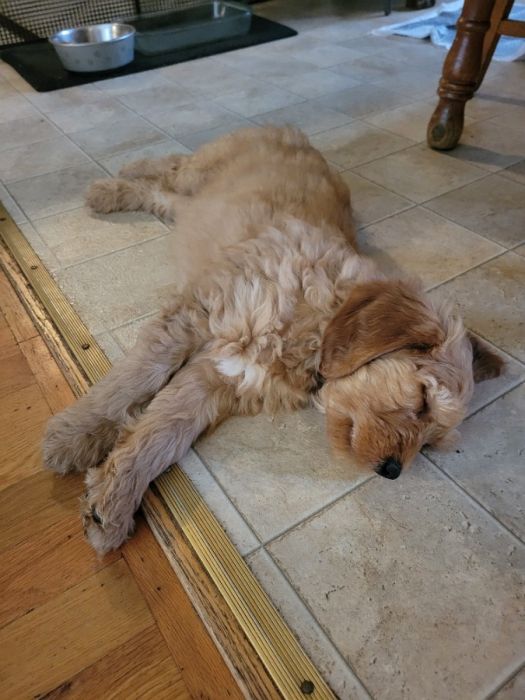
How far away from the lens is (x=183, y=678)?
1.13 m

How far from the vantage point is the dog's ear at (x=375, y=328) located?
4.42ft

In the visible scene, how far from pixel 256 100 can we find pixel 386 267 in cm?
199

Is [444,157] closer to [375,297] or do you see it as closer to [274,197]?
[274,197]

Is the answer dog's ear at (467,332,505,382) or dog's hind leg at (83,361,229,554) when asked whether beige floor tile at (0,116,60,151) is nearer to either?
dog's hind leg at (83,361,229,554)

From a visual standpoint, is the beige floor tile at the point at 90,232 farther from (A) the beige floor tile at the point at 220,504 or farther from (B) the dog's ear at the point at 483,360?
(B) the dog's ear at the point at 483,360

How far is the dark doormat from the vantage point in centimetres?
384

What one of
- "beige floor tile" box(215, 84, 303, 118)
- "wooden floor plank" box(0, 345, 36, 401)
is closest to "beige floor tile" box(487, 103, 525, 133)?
"beige floor tile" box(215, 84, 303, 118)

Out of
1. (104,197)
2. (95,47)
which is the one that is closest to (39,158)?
(104,197)

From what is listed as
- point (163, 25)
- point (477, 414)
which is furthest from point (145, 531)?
point (163, 25)

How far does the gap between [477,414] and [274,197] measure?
0.93 meters

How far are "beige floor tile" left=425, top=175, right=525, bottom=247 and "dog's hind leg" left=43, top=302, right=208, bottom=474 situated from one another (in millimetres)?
1424

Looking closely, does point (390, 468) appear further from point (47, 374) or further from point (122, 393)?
point (47, 374)

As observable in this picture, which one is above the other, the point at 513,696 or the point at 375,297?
the point at 375,297

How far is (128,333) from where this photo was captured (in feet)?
6.05
